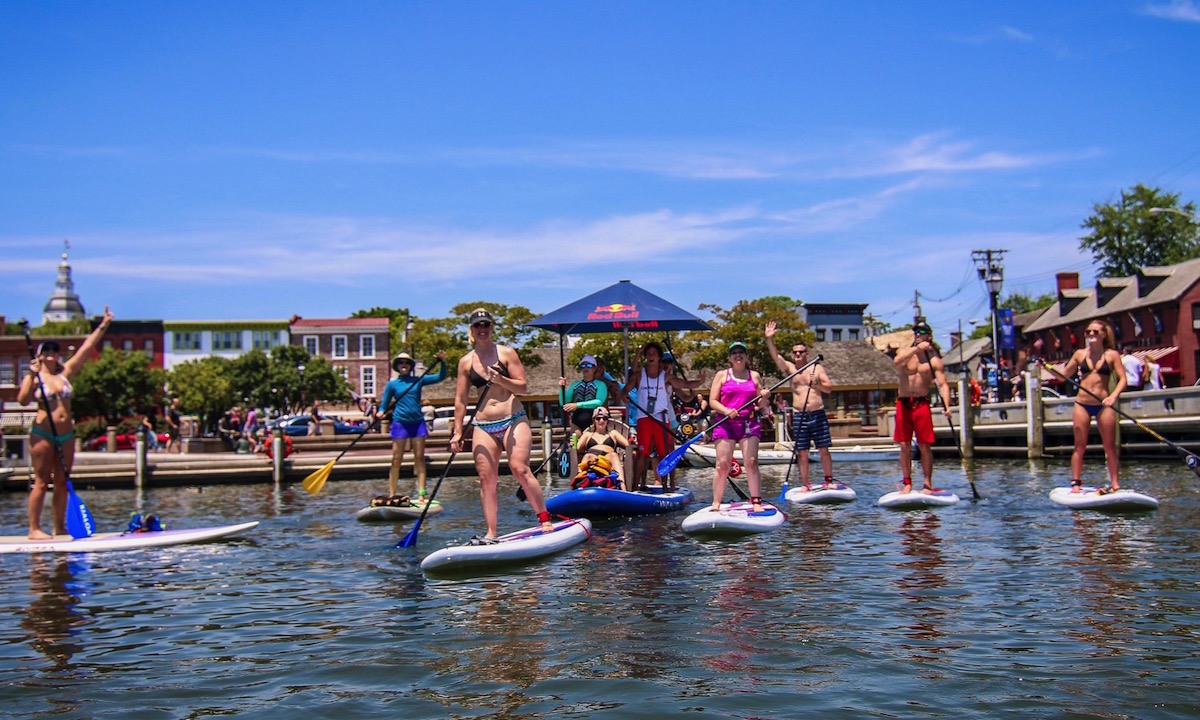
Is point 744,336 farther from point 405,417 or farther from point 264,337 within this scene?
point 264,337

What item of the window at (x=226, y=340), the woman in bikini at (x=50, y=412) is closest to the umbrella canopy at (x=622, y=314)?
the woman in bikini at (x=50, y=412)

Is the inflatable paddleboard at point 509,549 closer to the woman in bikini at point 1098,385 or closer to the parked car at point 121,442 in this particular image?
the woman in bikini at point 1098,385

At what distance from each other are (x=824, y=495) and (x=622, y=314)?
166 inches

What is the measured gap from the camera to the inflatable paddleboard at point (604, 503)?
40.4 feet

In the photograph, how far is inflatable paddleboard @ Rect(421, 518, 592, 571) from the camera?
8.84 metres

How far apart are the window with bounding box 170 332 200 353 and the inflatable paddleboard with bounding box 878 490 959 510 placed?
82.8 metres

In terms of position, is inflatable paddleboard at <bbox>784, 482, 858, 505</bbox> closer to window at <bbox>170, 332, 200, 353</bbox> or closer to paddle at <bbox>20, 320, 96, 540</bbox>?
paddle at <bbox>20, 320, 96, 540</bbox>

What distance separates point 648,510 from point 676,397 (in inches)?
133

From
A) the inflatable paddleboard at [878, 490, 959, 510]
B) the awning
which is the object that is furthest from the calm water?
the awning

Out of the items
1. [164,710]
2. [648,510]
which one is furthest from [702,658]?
[648,510]

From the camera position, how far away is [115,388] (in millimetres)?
65625

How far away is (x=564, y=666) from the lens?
5602mm

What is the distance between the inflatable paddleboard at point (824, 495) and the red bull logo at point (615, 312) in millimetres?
3729

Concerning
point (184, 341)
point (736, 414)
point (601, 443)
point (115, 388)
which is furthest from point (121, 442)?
point (184, 341)
